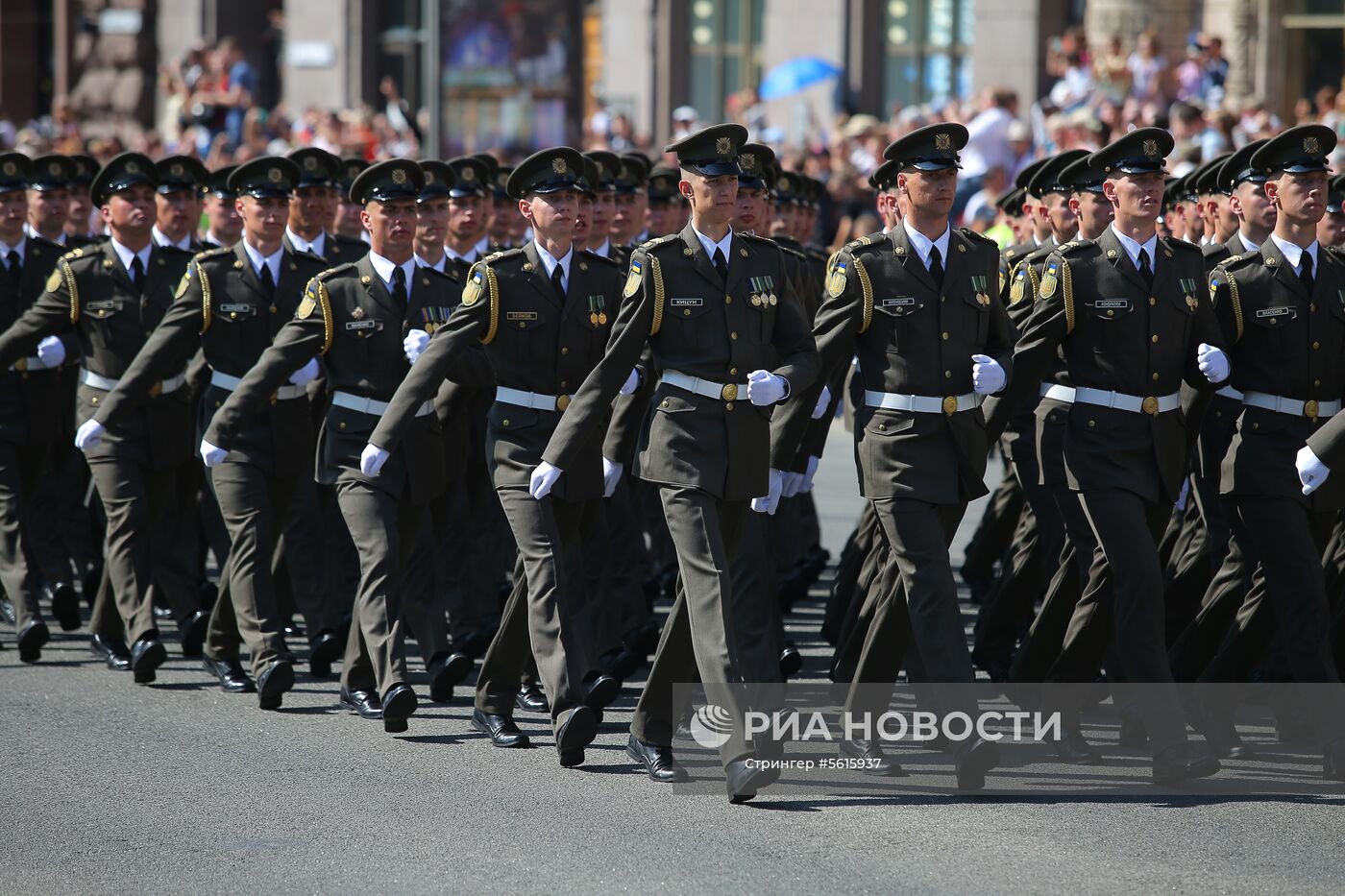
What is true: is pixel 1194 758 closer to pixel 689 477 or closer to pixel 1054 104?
pixel 689 477

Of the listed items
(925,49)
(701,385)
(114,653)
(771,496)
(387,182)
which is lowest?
(114,653)

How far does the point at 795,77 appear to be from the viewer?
24.6m

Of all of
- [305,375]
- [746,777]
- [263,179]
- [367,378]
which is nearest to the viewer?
[746,777]

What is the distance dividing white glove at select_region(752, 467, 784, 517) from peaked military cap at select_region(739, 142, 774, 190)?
1.07m

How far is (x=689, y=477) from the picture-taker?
276 inches

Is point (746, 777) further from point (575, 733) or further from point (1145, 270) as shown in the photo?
point (1145, 270)

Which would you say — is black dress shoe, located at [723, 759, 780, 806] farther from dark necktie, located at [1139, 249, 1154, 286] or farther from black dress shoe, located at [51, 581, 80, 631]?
black dress shoe, located at [51, 581, 80, 631]

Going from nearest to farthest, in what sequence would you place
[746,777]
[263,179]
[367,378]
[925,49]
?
[746,777]
[367,378]
[263,179]
[925,49]

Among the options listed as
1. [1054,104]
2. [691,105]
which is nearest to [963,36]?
[691,105]

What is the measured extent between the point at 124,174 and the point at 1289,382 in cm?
530

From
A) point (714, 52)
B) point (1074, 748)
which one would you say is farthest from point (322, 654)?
point (714, 52)

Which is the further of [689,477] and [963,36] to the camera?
[963,36]

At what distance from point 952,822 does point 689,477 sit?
1.42m

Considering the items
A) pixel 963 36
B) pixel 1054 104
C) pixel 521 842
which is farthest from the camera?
pixel 963 36
